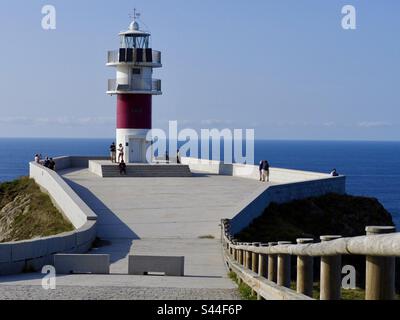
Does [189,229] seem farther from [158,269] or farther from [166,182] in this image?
[166,182]

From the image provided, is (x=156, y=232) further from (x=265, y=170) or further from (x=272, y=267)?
(x=265, y=170)

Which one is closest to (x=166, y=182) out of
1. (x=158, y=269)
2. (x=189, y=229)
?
(x=189, y=229)

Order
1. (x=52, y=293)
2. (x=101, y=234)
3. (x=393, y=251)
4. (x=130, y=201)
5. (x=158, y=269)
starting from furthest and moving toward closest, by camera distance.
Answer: (x=130, y=201)
(x=101, y=234)
(x=158, y=269)
(x=52, y=293)
(x=393, y=251)

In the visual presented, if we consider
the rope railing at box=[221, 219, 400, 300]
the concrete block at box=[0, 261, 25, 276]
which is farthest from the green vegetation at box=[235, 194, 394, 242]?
the rope railing at box=[221, 219, 400, 300]

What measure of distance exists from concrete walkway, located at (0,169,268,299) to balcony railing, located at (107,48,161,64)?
5943 millimetres

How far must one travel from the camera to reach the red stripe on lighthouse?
139ft

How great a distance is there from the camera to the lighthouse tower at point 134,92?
42.5 m

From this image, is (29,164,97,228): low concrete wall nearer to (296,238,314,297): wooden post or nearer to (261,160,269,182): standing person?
(261,160,269,182): standing person

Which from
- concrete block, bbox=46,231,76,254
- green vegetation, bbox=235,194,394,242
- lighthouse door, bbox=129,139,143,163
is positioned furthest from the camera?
lighthouse door, bbox=129,139,143,163

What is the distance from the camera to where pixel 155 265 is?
48.7ft

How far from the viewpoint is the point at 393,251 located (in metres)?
4.98

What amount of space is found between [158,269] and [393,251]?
1015cm

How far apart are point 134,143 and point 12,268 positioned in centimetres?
2897

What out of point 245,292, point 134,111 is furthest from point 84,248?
point 134,111
